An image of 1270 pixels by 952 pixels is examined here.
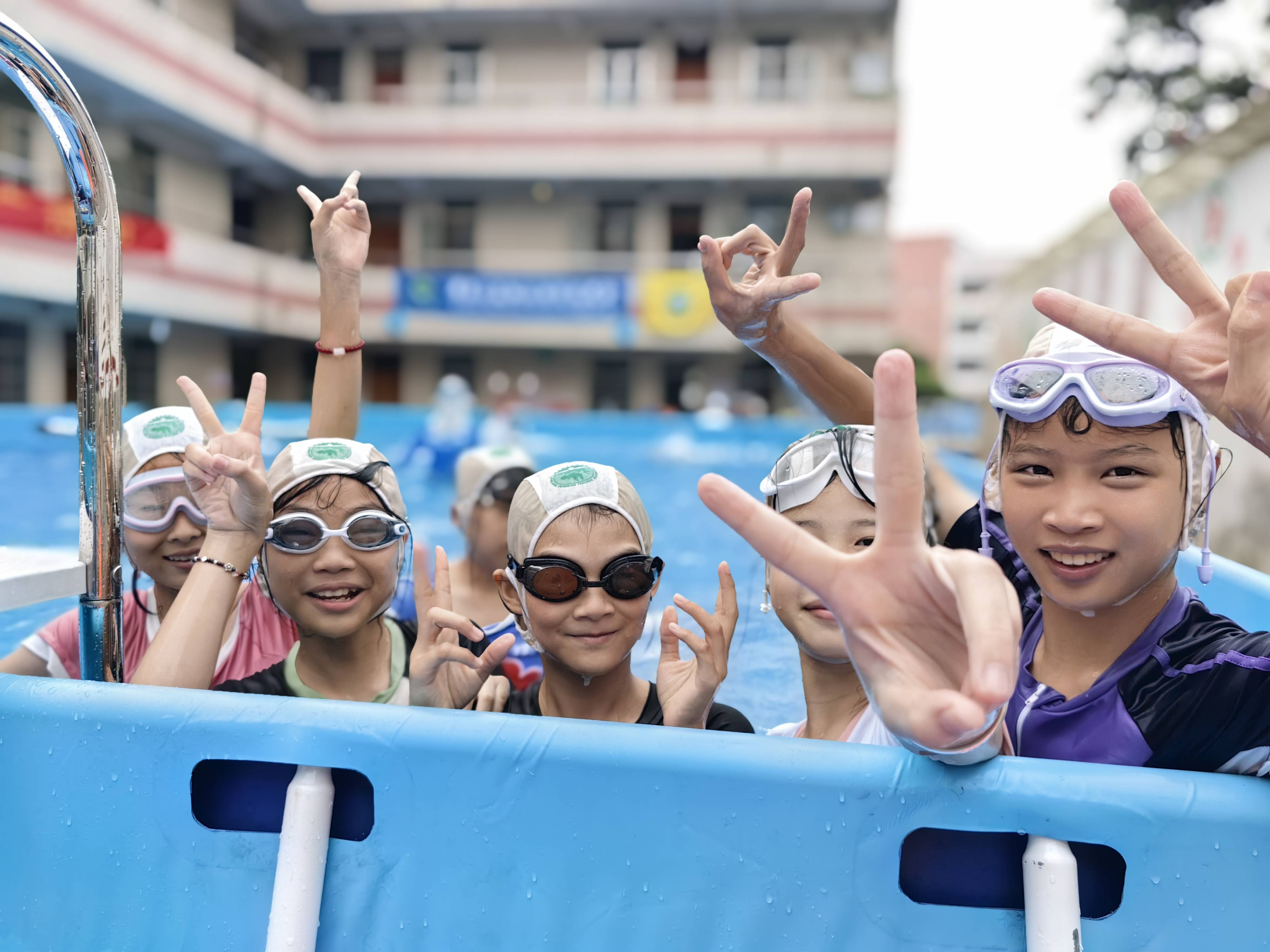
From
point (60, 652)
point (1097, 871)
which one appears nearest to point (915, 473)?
point (1097, 871)

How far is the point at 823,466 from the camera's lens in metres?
1.75

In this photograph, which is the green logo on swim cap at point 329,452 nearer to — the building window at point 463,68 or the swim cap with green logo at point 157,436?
the swim cap with green logo at point 157,436

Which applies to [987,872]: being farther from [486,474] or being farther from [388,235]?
[388,235]

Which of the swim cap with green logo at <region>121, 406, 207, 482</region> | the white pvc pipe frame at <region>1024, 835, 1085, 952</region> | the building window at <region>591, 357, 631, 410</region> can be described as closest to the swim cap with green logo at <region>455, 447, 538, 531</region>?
the swim cap with green logo at <region>121, 406, 207, 482</region>

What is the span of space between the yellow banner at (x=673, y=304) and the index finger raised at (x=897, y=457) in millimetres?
20637

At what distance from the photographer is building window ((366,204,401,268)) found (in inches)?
951

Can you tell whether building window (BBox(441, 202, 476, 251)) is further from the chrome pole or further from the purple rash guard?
the purple rash guard

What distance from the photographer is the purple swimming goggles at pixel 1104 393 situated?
139cm

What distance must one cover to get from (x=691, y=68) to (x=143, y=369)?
14.5 m

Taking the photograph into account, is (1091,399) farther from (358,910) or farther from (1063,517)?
(358,910)

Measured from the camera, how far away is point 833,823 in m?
1.15

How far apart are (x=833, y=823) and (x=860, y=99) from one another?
22.4 metres

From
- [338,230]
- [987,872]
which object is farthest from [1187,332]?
[338,230]

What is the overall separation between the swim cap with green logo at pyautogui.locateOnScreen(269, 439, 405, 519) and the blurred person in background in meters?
0.18
